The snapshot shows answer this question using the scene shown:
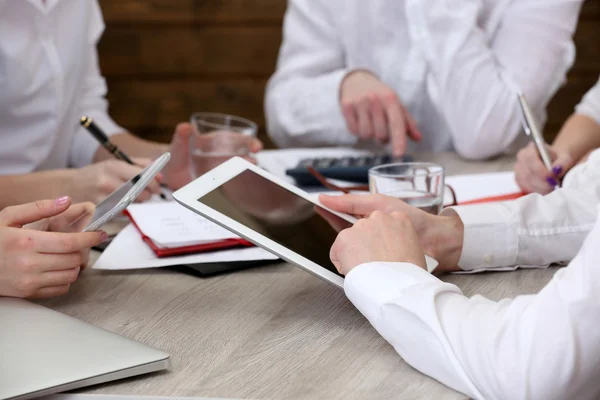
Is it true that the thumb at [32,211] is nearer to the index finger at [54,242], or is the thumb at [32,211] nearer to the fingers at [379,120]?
the index finger at [54,242]

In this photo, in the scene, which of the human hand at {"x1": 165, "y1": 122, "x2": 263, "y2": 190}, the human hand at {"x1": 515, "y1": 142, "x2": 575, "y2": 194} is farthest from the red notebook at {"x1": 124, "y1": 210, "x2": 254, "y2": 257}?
the human hand at {"x1": 515, "y1": 142, "x2": 575, "y2": 194}

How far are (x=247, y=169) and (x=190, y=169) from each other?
0.42 m

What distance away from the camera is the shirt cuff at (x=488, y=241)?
2.98ft

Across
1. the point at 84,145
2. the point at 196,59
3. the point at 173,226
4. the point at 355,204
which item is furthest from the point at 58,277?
the point at 196,59

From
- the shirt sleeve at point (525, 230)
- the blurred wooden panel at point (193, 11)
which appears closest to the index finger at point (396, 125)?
the shirt sleeve at point (525, 230)

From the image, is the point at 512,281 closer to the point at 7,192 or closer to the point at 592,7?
the point at 7,192

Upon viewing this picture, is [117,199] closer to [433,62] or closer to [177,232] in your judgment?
[177,232]

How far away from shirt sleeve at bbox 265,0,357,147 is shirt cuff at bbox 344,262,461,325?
3.28 ft

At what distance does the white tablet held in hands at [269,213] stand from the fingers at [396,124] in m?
0.62

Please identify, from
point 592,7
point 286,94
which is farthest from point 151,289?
point 592,7

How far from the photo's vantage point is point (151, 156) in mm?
1531

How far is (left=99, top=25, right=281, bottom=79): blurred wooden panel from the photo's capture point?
306 centimetres

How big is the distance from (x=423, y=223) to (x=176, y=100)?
2379mm

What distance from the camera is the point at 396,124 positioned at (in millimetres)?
1535
